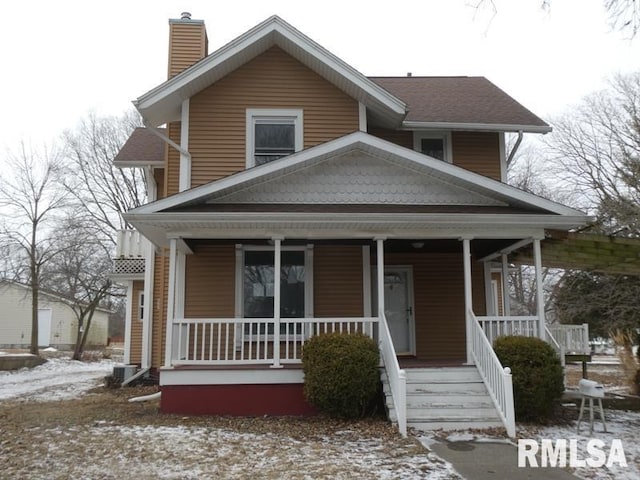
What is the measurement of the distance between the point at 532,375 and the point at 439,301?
3.72m

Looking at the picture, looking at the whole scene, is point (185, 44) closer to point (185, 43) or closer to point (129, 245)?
point (185, 43)

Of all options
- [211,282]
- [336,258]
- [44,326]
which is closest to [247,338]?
[211,282]

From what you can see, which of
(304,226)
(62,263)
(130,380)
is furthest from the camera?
(62,263)

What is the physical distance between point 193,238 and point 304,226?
201 cm

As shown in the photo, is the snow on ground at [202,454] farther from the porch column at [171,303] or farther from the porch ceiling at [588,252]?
the porch ceiling at [588,252]

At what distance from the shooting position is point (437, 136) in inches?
490

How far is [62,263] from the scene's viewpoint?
25.4 m

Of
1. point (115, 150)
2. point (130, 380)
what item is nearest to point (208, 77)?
point (130, 380)

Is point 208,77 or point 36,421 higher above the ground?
point 208,77

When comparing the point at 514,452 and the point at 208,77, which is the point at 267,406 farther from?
the point at 208,77

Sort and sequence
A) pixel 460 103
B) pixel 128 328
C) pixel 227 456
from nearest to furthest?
pixel 227 456 < pixel 460 103 < pixel 128 328

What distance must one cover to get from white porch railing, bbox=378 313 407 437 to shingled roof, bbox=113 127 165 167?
25.1ft

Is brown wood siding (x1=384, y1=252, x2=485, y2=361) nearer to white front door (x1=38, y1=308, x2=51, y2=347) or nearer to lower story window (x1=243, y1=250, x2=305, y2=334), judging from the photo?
lower story window (x1=243, y1=250, x2=305, y2=334)

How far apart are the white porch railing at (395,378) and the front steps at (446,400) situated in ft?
0.80
